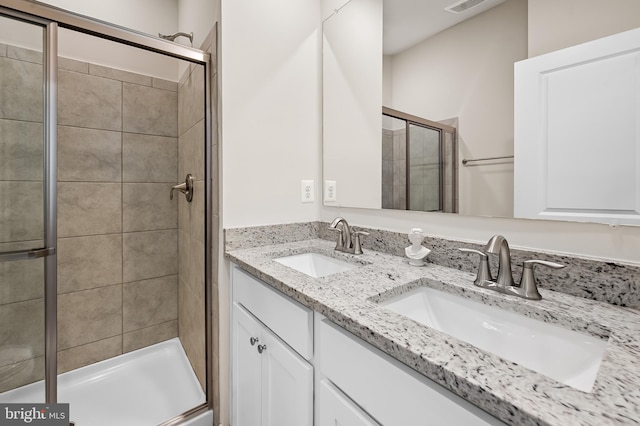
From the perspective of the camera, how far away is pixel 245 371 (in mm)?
1169

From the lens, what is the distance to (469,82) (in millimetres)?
1029

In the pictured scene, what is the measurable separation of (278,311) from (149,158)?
5.49 feet

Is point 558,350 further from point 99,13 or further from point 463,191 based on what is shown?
point 99,13

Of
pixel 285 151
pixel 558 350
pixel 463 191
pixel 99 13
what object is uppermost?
pixel 99 13

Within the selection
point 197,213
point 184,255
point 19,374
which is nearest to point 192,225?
point 197,213

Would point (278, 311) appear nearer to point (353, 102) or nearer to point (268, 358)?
point (268, 358)

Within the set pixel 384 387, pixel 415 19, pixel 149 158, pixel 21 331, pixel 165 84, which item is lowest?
pixel 21 331

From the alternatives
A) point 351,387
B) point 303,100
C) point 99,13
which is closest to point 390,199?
point 303,100

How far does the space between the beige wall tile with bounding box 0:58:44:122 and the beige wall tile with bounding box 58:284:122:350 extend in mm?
1110

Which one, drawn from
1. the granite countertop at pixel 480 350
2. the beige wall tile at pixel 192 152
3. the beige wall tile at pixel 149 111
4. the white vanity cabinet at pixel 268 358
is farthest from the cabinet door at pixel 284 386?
the beige wall tile at pixel 149 111

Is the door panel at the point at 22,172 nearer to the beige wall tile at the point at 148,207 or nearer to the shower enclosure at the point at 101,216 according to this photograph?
the shower enclosure at the point at 101,216

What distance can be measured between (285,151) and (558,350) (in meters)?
1.25

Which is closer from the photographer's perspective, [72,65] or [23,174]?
[23,174]

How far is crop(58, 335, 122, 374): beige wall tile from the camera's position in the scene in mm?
1784
